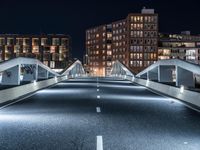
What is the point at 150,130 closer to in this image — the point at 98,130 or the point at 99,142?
the point at 98,130

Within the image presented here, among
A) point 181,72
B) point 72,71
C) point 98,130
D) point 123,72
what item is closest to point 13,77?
point 181,72

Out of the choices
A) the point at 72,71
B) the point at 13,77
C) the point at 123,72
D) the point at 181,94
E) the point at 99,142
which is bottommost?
the point at 99,142

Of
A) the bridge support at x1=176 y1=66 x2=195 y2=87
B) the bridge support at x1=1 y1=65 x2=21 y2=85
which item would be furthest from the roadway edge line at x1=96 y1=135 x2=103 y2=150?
the bridge support at x1=1 y1=65 x2=21 y2=85

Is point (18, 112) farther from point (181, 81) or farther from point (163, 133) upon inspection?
point (181, 81)

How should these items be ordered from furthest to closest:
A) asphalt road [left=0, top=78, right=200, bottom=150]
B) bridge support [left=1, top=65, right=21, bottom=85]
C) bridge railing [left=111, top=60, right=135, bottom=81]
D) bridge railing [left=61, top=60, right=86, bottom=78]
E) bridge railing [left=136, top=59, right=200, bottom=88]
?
bridge railing [left=61, top=60, right=86, bottom=78]
bridge railing [left=111, top=60, right=135, bottom=81]
bridge support [left=1, top=65, right=21, bottom=85]
bridge railing [left=136, top=59, right=200, bottom=88]
asphalt road [left=0, top=78, right=200, bottom=150]

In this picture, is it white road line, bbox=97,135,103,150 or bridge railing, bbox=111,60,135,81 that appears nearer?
white road line, bbox=97,135,103,150

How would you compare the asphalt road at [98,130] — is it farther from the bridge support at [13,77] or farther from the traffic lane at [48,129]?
the bridge support at [13,77]

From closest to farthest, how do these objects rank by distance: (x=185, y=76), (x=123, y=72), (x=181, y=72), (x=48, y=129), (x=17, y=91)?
(x=48, y=129)
(x=17, y=91)
(x=181, y=72)
(x=185, y=76)
(x=123, y=72)

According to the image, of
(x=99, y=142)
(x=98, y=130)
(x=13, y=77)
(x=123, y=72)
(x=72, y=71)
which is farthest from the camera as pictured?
(x=123, y=72)

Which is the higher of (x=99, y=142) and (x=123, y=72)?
(x=123, y=72)

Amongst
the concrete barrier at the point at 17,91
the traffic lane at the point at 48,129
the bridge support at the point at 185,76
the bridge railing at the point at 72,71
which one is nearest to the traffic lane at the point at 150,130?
the traffic lane at the point at 48,129

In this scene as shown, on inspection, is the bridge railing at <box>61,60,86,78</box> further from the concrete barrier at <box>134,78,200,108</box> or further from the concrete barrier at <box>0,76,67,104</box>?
the concrete barrier at <box>134,78,200,108</box>

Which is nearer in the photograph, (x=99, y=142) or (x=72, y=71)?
(x=99, y=142)

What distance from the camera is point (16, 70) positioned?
3956 centimetres
